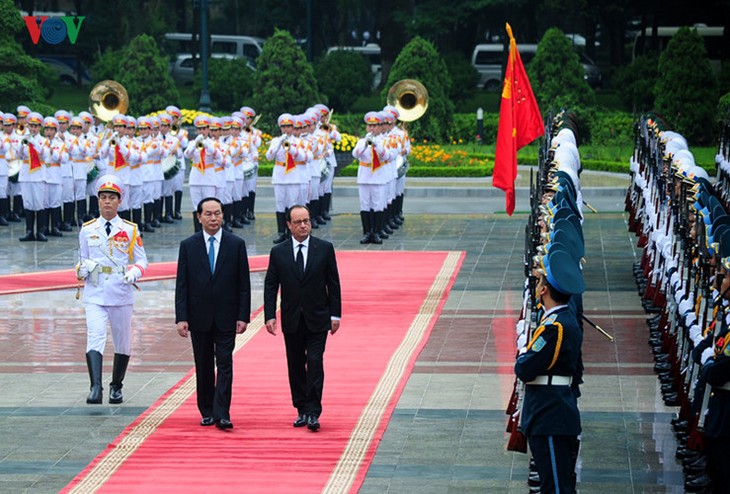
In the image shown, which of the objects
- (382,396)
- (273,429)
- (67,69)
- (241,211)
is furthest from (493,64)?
(273,429)

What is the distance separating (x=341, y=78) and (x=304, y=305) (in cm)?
3529

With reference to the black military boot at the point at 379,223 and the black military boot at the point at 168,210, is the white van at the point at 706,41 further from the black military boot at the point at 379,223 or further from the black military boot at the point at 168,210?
the black military boot at the point at 379,223

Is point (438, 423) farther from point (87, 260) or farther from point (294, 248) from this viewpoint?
point (87, 260)

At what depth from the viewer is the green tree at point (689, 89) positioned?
119 ft

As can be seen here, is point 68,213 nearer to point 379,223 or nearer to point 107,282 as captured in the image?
point 379,223

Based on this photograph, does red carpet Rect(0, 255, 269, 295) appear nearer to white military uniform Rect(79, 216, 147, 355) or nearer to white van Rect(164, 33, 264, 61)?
white military uniform Rect(79, 216, 147, 355)

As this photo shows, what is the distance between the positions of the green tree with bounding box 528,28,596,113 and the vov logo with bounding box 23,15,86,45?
12.2 metres

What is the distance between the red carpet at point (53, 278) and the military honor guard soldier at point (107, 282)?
6.04 meters

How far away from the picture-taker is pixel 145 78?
40.3m

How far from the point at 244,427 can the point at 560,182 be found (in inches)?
140

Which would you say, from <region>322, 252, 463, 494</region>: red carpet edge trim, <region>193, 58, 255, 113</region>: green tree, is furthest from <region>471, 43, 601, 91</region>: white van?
<region>322, 252, 463, 494</region>: red carpet edge trim

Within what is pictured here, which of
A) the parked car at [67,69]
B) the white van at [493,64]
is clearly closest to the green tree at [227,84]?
the white van at [493,64]

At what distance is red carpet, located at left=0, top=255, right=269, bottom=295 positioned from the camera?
1806 centimetres

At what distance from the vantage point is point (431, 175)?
31.6 metres
